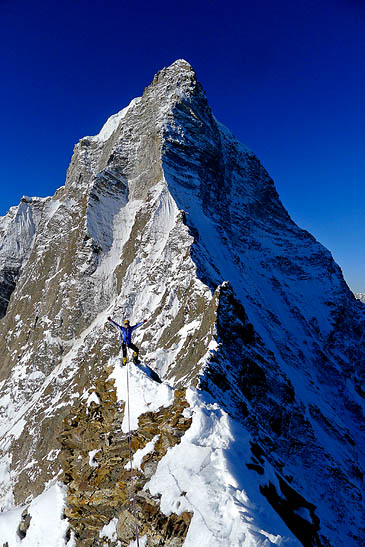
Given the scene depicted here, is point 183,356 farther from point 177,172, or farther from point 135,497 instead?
point 177,172

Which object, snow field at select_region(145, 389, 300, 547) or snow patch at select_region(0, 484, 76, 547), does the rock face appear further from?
snow patch at select_region(0, 484, 76, 547)

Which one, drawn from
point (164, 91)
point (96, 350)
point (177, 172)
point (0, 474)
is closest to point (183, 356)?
point (96, 350)

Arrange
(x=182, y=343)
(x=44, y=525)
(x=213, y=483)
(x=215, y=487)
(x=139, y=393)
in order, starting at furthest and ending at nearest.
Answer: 1. (x=182, y=343)
2. (x=139, y=393)
3. (x=44, y=525)
4. (x=213, y=483)
5. (x=215, y=487)

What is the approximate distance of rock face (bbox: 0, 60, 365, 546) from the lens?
9922mm

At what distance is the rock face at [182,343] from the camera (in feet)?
32.6

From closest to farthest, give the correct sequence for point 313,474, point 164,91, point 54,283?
point 313,474
point 54,283
point 164,91

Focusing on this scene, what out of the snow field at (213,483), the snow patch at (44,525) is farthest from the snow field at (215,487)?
the snow patch at (44,525)

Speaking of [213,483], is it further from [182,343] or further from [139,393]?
[182,343]

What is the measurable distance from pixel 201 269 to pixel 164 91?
64236 millimetres

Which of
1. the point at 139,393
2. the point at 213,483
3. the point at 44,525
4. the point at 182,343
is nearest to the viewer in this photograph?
the point at 213,483

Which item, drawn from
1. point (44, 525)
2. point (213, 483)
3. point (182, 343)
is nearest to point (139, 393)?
point (213, 483)

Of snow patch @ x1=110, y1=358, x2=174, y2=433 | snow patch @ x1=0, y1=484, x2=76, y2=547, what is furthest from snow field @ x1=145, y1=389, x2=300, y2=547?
snow patch @ x1=0, y1=484, x2=76, y2=547

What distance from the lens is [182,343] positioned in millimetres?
43344

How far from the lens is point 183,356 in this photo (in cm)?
3994
